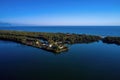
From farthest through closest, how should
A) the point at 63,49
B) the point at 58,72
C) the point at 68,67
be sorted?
the point at 63,49, the point at 68,67, the point at 58,72

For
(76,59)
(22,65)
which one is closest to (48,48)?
(76,59)

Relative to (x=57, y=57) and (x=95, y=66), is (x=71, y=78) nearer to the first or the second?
(x=95, y=66)

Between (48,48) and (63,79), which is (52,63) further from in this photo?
(48,48)

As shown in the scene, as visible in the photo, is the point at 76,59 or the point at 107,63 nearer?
the point at 107,63

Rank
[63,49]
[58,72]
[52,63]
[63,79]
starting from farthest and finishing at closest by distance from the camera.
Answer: [63,49]
[52,63]
[58,72]
[63,79]

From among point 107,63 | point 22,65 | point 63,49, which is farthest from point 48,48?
point 107,63

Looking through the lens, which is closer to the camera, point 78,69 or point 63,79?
point 63,79

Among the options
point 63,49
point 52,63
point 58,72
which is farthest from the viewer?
point 63,49

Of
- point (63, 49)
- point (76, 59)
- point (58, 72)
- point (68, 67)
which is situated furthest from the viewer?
point (63, 49)
